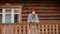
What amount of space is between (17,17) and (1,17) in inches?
34.7

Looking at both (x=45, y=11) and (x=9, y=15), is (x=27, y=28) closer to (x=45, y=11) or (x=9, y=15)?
(x=9, y=15)

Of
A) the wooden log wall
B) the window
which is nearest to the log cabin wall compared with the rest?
the window

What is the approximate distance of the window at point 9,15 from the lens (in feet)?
27.2

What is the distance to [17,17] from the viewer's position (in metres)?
8.36

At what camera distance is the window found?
8297mm

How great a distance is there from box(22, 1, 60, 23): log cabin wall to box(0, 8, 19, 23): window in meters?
0.39

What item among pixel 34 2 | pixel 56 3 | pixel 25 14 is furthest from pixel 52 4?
pixel 25 14

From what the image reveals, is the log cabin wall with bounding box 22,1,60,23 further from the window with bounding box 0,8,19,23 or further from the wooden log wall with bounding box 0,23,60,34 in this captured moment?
the wooden log wall with bounding box 0,23,60,34

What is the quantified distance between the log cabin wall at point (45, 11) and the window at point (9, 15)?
393mm

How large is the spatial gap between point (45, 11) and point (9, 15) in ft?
6.68

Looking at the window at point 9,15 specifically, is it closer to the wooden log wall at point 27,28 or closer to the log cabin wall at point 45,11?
the log cabin wall at point 45,11

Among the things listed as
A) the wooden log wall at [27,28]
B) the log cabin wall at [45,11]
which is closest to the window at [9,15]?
the log cabin wall at [45,11]

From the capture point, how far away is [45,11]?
334 inches

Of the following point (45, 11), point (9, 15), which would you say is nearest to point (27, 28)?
point (9, 15)
